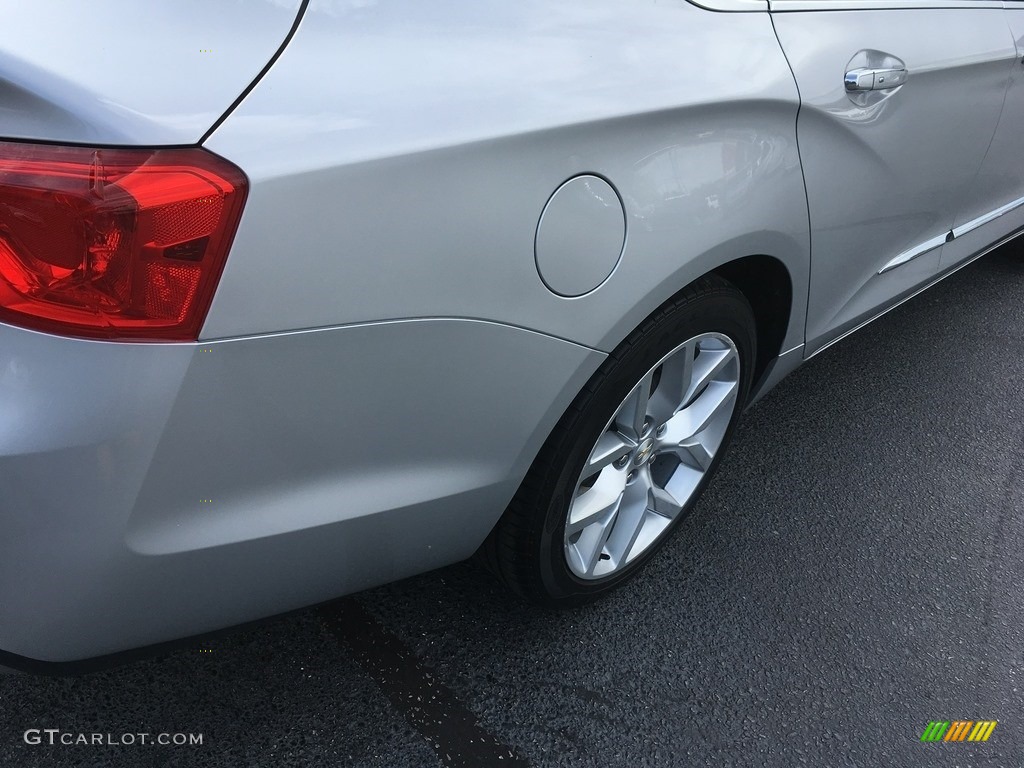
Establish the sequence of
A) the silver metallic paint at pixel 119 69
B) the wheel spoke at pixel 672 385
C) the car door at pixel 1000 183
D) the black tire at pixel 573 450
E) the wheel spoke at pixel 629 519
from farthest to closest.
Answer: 1. the car door at pixel 1000 183
2. the wheel spoke at pixel 629 519
3. the wheel spoke at pixel 672 385
4. the black tire at pixel 573 450
5. the silver metallic paint at pixel 119 69

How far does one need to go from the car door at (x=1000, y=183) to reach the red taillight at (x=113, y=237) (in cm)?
230

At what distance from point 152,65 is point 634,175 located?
72 centimetres

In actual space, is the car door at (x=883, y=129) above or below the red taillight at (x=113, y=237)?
below

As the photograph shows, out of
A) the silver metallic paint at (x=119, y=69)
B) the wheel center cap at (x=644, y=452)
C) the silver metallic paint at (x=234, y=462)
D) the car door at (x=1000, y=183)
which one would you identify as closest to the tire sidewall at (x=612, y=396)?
the silver metallic paint at (x=234, y=462)

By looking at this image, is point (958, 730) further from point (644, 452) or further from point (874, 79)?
point (874, 79)

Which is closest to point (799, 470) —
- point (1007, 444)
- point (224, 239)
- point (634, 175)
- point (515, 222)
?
point (1007, 444)

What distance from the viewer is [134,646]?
3.84ft

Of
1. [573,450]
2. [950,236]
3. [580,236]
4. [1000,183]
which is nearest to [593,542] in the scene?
[573,450]

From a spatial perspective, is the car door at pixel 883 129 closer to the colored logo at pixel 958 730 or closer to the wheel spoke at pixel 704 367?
the wheel spoke at pixel 704 367

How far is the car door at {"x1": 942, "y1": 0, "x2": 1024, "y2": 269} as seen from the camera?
8.01ft

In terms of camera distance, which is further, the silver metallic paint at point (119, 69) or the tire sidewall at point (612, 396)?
the tire sidewall at point (612, 396)

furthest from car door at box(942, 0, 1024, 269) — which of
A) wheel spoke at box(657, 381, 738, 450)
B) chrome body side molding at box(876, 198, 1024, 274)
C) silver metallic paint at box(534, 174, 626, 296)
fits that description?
silver metallic paint at box(534, 174, 626, 296)

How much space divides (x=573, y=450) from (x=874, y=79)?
1.03 meters

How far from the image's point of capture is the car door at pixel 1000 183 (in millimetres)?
2441
